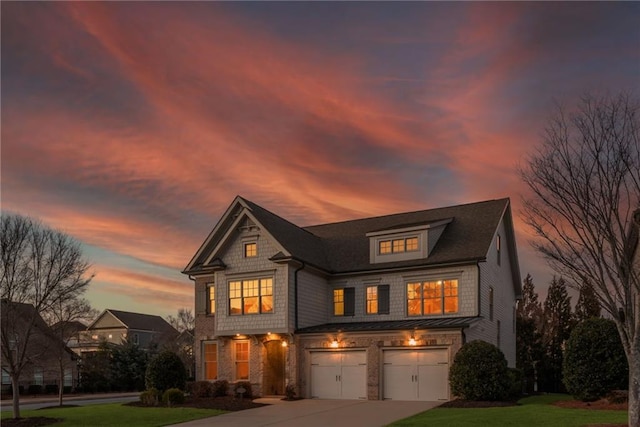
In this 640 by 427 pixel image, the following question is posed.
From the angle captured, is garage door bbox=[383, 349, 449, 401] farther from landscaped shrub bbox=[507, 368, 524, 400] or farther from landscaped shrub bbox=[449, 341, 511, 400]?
landscaped shrub bbox=[507, 368, 524, 400]

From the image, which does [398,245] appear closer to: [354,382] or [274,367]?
[354,382]

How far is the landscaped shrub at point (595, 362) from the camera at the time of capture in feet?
70.2

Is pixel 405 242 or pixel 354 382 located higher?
pixel 405 242

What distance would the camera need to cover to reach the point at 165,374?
2800 centimetres

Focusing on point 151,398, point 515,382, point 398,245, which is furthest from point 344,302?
point 151,398

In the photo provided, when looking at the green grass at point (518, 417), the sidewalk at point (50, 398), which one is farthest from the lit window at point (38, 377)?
the green grass at point (518, 417)

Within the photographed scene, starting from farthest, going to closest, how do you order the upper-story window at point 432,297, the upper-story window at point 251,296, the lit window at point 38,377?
the lit window at point 38,377 → the upper-story window at point 251,296 → the upper-story window at point 432,297

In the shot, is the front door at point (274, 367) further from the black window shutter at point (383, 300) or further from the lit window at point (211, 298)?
the black window shutter at point (383, 300)

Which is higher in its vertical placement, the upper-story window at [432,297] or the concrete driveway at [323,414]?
the upper-story window at [432,297]

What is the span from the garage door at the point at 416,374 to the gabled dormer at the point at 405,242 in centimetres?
488

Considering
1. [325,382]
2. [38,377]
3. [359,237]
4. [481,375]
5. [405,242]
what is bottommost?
[38,377]

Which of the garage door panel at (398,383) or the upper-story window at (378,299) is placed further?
the upper-story window at (378,299)

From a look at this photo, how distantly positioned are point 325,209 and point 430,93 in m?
18.7

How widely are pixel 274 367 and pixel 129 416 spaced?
945 cm
